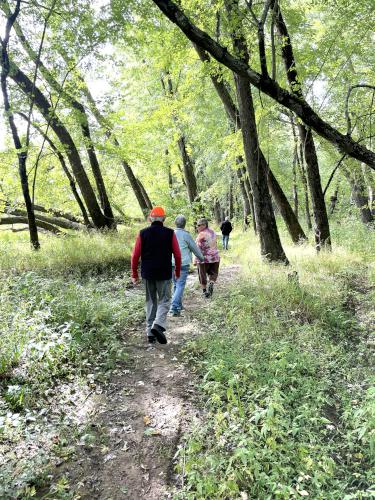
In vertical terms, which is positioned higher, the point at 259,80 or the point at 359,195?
the point at 259,80

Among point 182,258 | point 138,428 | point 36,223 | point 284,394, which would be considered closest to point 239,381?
point 284,394

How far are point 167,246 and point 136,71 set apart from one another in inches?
572

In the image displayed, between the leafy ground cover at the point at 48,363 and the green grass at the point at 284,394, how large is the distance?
131 cm

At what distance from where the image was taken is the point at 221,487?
313cm

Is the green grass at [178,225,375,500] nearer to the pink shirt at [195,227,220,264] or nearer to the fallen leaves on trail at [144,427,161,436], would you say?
the fallen leaves on trail at [144,427,161,436]

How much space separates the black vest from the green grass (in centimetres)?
129

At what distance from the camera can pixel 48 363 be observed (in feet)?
15.9

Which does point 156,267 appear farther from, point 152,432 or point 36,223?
A: point 36,223

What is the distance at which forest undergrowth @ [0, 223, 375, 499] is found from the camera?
335 centimetres

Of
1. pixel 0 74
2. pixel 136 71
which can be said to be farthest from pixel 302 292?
pixel 136 71

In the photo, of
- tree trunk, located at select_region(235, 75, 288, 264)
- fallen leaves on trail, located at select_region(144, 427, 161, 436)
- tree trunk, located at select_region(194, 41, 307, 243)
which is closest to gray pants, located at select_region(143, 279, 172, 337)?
fallen leaves on trail, located at select_region(144, 427, 161, 436)

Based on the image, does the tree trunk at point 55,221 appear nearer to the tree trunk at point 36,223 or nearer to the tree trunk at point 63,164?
the tree trunk at point 36,223

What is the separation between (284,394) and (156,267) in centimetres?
277

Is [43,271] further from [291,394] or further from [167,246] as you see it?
[291,394]
